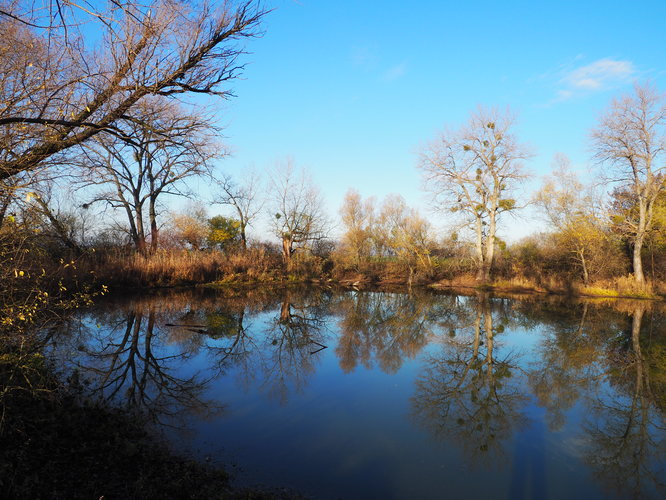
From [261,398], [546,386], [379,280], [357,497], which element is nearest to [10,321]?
[261,398]

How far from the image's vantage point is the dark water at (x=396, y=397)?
14.4 ft

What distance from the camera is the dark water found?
4.38 metres

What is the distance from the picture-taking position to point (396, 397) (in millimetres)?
6875

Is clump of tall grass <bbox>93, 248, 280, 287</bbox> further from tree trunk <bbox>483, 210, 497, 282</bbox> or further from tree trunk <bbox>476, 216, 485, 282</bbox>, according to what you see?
tree trunk <bbox>483, 210, 497, 282</bbox>

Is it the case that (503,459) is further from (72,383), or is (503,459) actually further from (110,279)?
(110,279)

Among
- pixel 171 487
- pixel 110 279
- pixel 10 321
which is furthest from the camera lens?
pixel 110 279

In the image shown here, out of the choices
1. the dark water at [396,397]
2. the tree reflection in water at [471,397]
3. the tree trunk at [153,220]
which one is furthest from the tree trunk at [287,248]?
the tree reflection in water at [471,397]

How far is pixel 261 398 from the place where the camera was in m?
6.57

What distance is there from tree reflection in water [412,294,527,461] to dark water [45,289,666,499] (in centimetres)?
4

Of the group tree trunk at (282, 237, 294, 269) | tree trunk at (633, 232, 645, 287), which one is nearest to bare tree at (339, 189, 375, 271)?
tree trunk at (282, 237, 294, 269)

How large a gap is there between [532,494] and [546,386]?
A: 390cm

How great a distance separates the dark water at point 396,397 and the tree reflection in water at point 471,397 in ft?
0.12

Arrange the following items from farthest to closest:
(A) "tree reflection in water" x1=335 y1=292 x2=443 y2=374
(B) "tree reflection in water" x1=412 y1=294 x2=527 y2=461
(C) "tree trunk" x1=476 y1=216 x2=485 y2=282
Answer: (C) "tree trunk" x1=476 y1=216 x2=485 y2=282
(A) "tree reflection in water" x1=335 y1=292 x2=443 y2=374
(B) "tree reflection in water" x1=412 y1=294 x2=527 y2=461

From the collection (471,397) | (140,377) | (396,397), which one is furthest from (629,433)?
(140,377)
